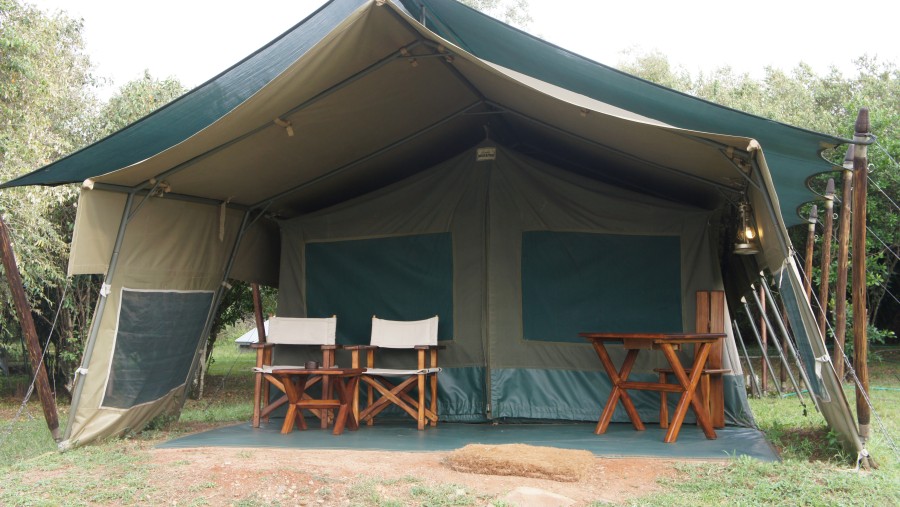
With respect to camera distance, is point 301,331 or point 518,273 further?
point 518,273

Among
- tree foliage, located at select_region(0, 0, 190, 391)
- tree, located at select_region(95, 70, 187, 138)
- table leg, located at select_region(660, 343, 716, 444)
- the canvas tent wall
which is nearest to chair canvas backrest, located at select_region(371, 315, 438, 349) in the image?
the canvas tent wall

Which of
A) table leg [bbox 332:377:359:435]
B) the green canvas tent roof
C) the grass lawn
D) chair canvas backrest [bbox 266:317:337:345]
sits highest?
the green canvas tent roof

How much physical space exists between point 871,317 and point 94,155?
10.1m

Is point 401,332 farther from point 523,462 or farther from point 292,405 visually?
point 523,462

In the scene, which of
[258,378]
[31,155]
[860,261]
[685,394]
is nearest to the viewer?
[860,261]

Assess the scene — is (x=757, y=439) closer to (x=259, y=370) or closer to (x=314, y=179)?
(x=259, y=370)

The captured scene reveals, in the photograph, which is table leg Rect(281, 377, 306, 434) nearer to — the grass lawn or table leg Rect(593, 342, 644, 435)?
the grass lawn

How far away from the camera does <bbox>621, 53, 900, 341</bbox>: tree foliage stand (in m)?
9.02

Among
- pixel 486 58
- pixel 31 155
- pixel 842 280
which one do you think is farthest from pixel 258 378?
pixel 842 280

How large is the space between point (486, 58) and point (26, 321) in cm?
290

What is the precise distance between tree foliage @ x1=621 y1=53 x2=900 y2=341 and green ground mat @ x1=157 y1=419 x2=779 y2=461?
201cm

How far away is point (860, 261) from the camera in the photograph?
3699mm

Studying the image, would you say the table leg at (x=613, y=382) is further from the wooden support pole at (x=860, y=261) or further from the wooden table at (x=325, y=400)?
the wooden table at (x=325, y=400)

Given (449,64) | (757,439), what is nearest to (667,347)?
(757,439)
